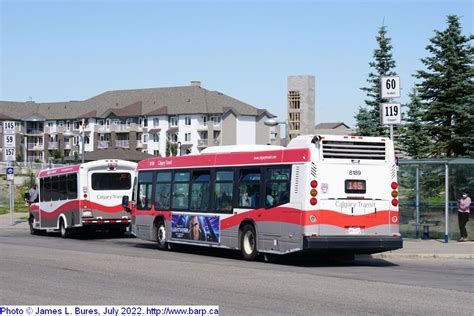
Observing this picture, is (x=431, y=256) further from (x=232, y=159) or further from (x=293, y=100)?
(x=293, y=100)

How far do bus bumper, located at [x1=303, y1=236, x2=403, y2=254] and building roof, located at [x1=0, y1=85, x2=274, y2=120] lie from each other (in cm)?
10595

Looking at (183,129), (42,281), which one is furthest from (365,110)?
(183,129)

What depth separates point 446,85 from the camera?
41156 millimetres

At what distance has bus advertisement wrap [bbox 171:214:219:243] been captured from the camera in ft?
76.2

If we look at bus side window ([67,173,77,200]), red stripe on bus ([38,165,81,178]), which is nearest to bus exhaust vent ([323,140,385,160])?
red stripe on bus ([38,165,81,178])

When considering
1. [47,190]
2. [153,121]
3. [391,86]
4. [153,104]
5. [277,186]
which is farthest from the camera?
[153,104]

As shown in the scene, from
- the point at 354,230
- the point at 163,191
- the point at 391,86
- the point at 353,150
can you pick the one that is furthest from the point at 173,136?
the point at 354,230

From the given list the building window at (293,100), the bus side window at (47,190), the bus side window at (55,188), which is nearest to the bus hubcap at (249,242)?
the building window at (293,100)

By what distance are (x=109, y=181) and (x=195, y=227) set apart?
30.6ft

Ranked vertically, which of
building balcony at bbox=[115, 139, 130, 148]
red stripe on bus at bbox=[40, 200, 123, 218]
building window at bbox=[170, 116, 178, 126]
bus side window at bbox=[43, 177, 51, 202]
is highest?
building window at bbox=[170, 116, 178, 126]

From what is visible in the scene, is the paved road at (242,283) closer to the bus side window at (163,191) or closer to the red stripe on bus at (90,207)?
the bus side window at (163,191)

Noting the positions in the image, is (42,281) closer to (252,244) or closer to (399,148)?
(252,244)

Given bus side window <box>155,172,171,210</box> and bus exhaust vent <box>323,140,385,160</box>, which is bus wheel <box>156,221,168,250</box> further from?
bus exhaust vent <box>323,140,385,160</box>

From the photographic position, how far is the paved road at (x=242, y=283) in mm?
12859
